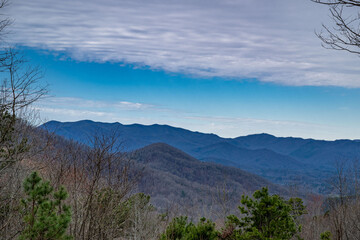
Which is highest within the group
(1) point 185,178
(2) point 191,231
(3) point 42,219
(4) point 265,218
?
(3) point 42,219

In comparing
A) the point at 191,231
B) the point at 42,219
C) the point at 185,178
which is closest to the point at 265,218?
the point at 191,231

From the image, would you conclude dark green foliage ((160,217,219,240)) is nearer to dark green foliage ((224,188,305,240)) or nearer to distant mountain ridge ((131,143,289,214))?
dark green foliage ((224,188,305,240))

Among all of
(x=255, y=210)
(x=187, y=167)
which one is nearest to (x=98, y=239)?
(x=255, y=210)

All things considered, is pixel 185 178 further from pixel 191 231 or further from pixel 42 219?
pixel 42 219

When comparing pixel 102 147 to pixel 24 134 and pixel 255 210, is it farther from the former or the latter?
pixel 24 134

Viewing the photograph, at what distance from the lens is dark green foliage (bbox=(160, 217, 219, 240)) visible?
20.8 feet

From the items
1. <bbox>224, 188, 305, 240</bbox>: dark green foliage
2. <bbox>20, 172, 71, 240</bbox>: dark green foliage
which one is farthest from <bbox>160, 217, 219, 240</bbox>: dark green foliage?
<bbox>20, 172, 71, 240</bbox>: dark green foliage

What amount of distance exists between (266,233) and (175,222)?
1.86 m

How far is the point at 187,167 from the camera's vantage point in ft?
564

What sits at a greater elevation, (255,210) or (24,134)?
(24,134)

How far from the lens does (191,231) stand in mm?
6402

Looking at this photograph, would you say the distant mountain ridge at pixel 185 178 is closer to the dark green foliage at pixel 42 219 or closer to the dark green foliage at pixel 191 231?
the dark green foliage at pixel 191 231

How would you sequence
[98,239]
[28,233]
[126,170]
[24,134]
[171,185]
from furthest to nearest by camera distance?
[171,185] < [24,134] < [126,170] < [98,239] < [28,233]

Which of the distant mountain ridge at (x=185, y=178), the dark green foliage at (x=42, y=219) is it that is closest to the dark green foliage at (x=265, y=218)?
the dark green foliage at (x=42, y=219)
